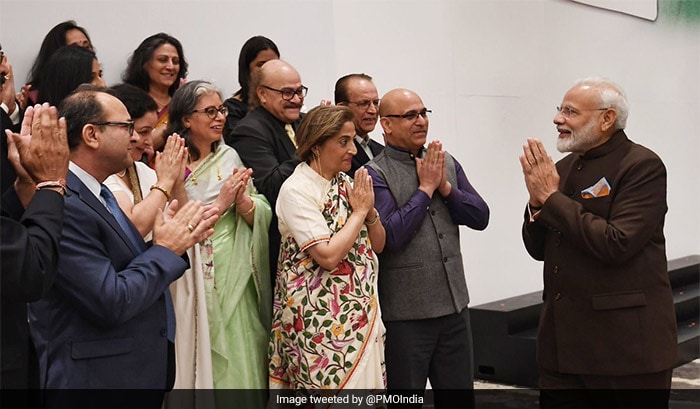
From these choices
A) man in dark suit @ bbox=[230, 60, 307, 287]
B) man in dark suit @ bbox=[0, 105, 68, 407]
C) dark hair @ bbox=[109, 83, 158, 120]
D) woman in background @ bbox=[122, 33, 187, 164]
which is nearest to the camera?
man in dark suit @ bbox=[0, 105, 68, 407]

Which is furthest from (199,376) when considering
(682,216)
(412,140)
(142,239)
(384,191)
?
(682,216)

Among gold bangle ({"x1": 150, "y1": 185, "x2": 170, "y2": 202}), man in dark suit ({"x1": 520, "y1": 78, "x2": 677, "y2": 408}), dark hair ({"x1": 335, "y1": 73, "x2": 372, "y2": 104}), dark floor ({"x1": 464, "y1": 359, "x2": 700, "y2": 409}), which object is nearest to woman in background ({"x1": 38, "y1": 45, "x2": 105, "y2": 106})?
gold bangle ({"x1": 150, "y1": 185, "x2": 170, "y2": 202})

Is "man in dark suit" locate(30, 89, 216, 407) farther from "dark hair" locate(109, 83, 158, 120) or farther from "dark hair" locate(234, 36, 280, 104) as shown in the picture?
"dark hair" locate(234, 36, 280, 104)

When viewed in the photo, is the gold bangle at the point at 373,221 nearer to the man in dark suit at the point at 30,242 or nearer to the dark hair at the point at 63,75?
the dark hair at the point at 63,75

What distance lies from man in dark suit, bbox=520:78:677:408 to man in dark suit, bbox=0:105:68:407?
6.12 feet

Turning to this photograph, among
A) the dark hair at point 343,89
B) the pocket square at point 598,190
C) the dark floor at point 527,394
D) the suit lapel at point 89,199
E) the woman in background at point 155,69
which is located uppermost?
the woman in background at point 155,69

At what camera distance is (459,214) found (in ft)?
12.1

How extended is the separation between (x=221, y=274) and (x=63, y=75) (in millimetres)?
1024

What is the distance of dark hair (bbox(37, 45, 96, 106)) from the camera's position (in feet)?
11.1

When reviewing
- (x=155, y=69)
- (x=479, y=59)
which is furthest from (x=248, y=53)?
(x=479, y=59)

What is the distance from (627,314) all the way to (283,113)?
5.31 feet

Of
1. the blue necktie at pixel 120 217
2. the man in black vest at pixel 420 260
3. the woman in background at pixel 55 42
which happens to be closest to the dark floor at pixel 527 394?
the man in black vest at pixel 420 260

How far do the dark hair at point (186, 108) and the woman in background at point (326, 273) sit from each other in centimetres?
41

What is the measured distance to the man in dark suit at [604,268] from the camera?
3.13 m
